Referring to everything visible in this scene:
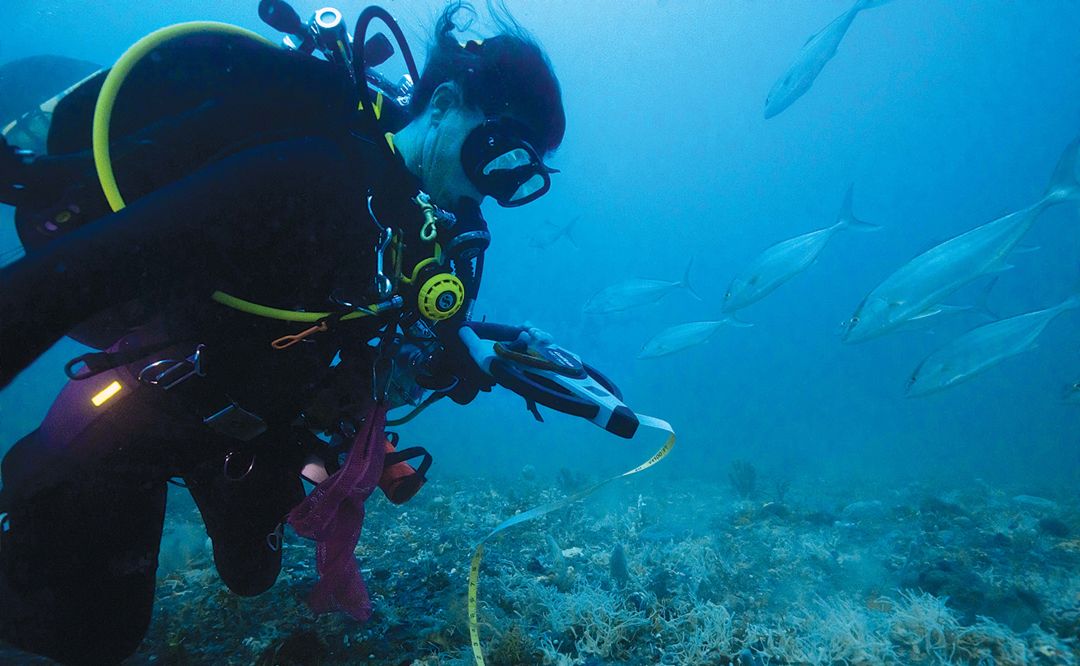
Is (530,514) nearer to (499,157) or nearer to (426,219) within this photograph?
(426,219)

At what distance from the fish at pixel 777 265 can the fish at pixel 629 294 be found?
4.40 metres

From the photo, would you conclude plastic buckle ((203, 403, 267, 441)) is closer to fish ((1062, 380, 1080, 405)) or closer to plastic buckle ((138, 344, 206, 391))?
plastic buckle ((138, 344, 206, 391))

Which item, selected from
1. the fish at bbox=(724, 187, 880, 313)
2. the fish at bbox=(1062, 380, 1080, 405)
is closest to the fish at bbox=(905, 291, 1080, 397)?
the fish at bbox=(1062, 380, 1080, 405)

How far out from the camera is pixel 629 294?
1274 centimetres

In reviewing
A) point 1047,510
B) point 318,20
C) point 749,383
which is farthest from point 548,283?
point 318,20

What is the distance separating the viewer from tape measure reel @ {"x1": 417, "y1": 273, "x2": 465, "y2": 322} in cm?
222

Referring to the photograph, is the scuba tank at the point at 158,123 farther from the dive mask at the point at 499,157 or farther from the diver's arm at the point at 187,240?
the dive mask at the point at 499,157

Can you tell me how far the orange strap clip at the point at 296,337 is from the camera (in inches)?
77.0

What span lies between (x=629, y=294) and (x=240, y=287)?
38.0 ft

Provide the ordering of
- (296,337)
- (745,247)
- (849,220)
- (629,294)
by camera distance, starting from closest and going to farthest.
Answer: (296,337), (849,220), (629,294), (745,247)

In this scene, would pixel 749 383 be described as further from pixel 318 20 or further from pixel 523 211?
pixel 318 20

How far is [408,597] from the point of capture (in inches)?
144

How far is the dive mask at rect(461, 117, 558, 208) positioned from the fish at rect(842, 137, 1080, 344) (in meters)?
6.15

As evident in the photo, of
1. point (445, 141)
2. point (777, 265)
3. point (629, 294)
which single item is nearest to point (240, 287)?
point (445, 141)
